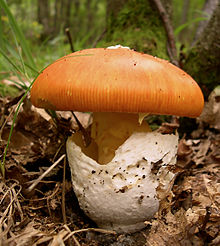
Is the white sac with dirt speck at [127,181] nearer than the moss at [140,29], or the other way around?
the white sac with dirt speck at [127,181]

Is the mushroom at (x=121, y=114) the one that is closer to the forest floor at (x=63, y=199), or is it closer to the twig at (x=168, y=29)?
the forest floor at (x=63, y=199)

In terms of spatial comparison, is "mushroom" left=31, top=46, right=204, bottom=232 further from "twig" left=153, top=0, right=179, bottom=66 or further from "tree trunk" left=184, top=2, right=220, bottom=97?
"twig" left=153, top=0, right=179, bottom=66

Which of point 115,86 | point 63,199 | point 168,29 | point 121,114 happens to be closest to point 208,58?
point 168,29

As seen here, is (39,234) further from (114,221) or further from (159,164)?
(159,164)

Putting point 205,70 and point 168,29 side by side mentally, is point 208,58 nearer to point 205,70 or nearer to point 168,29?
point 205,70

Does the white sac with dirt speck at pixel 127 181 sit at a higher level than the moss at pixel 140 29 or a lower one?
lower

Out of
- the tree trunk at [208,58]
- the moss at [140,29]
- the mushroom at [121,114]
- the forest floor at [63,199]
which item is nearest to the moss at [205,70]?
the tree trunk at [208,58]

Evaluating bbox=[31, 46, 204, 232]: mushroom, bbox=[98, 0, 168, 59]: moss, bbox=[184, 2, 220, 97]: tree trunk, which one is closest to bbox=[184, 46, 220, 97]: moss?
bbox=[184, 2, 220, 97]: tree trunk

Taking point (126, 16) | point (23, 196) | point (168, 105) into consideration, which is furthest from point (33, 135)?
point (126, 16)
